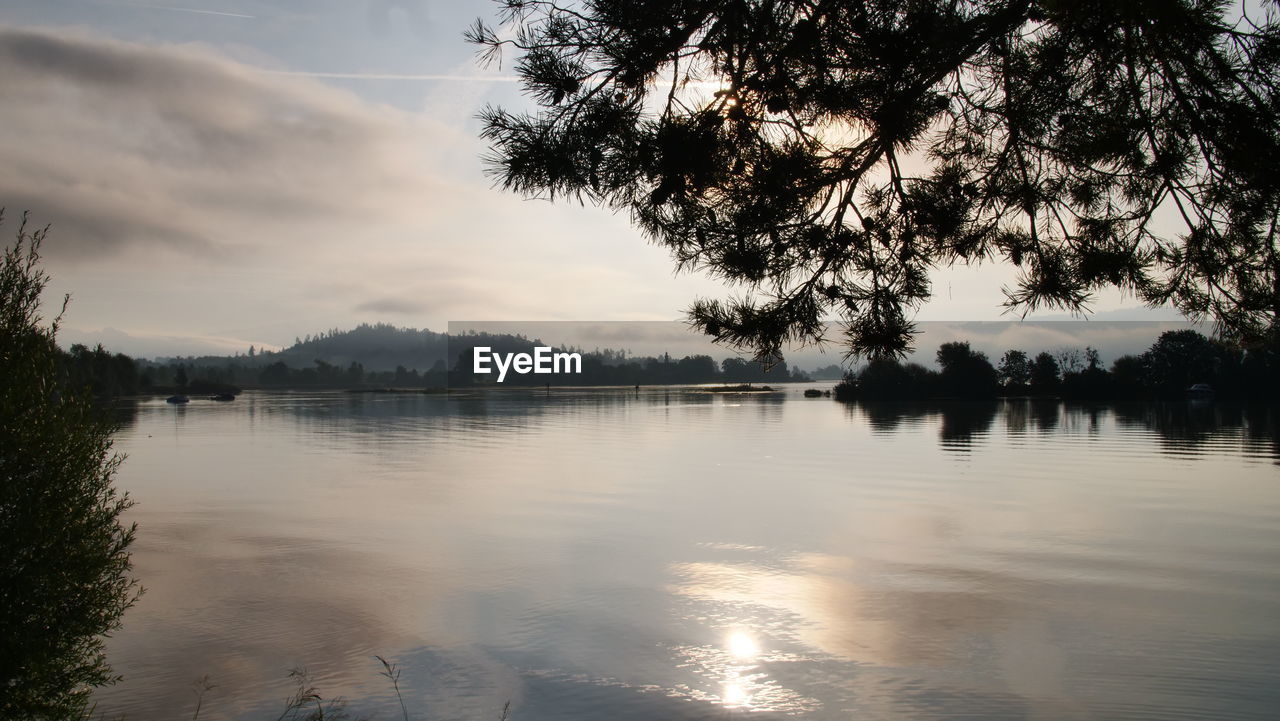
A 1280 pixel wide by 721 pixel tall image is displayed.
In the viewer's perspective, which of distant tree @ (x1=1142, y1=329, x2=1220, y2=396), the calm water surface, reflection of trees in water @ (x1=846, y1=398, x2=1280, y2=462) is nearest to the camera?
the calm water surface

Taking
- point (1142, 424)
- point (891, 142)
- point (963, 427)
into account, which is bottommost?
point (963, 427)

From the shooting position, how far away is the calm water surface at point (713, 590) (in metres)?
10.9

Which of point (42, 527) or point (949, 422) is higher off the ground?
point (42, 527)

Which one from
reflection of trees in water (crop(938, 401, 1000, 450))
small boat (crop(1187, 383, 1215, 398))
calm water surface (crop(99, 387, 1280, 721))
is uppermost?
small boat (crop(1187, 383, 1215, 398))

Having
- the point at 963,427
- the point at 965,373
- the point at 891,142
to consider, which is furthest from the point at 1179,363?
the point at 891,142

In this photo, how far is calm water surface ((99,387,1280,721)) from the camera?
10.9m

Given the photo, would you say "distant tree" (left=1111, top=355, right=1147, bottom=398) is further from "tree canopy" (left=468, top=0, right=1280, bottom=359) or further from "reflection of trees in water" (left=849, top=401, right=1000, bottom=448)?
"tree canopy" (left=468, top=0, right=1280, bottom=359)

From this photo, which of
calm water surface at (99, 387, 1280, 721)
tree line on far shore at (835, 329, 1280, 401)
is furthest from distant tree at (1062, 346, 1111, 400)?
calm water surface at (99, 387, 1280, 721)

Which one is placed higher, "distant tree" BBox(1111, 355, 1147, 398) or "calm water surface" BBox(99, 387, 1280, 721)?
"distant tree" BBox(1111, 355, 1147, 398)

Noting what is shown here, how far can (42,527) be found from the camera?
26.0 feet

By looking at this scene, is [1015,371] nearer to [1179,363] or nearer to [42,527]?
[1179,363]

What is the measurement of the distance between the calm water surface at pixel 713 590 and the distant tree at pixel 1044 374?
275ft

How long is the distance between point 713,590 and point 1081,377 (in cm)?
10722

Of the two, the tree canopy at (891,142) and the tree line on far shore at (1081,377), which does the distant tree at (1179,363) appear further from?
the tree canopy at (891,142)
